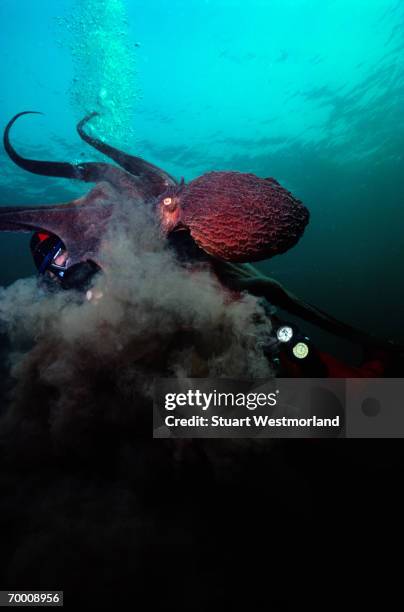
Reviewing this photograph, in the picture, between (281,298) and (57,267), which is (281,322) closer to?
(281,298)

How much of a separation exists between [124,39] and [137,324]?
71.5 ft

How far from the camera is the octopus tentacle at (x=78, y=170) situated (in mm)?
2984

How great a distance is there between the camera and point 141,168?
10.3ft

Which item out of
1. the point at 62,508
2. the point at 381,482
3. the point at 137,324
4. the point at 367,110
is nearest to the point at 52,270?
the point at 137,324

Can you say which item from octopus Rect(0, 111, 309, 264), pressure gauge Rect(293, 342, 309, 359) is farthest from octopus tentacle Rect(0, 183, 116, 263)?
pressure gauge Rect(293, 342, 309, 359)

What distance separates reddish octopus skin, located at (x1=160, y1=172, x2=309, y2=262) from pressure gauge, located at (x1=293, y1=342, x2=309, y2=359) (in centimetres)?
68

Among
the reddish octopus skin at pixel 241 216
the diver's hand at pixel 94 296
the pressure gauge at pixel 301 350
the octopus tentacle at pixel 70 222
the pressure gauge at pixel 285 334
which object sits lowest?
the pressure gauge at pixel 301 350

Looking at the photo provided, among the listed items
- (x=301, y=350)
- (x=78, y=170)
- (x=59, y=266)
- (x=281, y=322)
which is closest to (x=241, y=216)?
(x=281, y=322)

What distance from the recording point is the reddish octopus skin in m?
2.12

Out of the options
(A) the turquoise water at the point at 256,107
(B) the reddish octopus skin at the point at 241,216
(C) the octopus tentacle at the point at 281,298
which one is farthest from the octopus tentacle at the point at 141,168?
(A) the turquoise water at the point at 256,107

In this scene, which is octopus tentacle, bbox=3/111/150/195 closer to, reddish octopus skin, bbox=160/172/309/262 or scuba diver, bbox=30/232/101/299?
scuba diver, bbox=30/232/101/299

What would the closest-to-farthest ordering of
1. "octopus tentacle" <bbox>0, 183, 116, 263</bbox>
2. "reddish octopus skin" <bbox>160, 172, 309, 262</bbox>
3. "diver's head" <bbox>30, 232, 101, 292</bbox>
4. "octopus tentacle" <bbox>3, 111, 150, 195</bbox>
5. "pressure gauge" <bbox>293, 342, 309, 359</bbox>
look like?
"reddish octopus skin" <bbox>160, 172, 309, 262</bbox>
"pressure gauge" <bbox>293, 342, 309, 359</bbox>
"octopus tentacle" <bbox>0, 183, 116, 263</bbox>
"diver's head" <bbox>30, 232, 101, 292</bbox>
"octopus tentacle" <bbox>3, 111, 150, 195</bbox>

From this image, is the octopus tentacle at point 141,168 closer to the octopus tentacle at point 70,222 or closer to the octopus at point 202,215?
the octopus at point 202,215

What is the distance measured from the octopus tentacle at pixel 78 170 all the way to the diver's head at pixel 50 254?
0.63 meters
